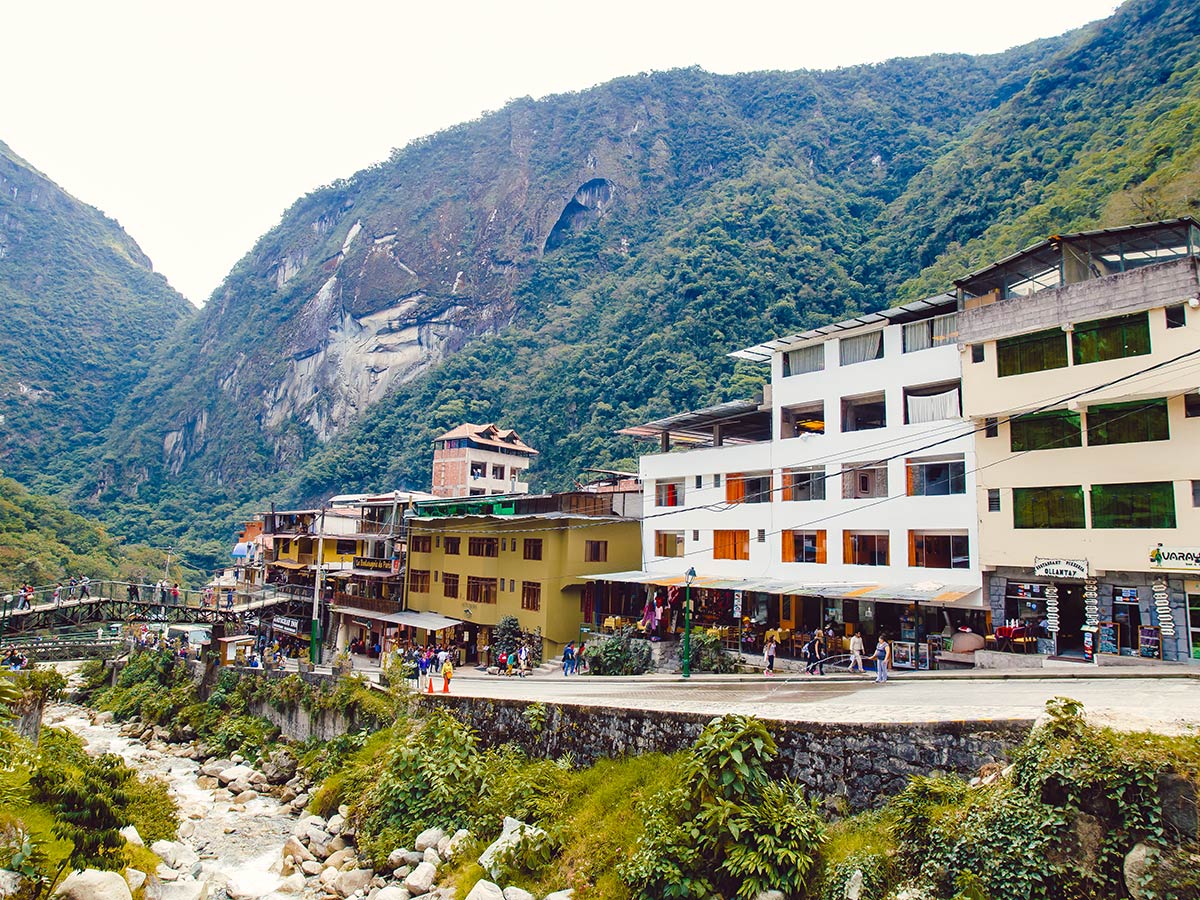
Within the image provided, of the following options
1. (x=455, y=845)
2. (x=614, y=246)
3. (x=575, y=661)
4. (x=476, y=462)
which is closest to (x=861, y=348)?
(x=575, y=661)

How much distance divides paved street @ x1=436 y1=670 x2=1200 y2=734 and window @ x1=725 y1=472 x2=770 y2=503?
8907 mm

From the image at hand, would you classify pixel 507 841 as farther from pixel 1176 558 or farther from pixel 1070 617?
pixel 1176 558

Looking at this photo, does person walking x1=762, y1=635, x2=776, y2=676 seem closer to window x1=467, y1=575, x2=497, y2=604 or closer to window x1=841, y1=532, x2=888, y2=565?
window x1=841, y1=532, x2=888, y2=565

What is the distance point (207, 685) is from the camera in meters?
35.8

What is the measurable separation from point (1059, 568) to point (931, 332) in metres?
8.67

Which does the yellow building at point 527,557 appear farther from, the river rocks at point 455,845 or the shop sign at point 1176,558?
the shop sign at point 1176,558

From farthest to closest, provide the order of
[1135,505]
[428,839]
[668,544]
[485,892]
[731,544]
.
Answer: [668,544] → [731,544] → [1135,505] → [428,839] → [485,892]

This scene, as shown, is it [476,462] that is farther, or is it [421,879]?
[476,462]

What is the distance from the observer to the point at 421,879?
15.6 metres

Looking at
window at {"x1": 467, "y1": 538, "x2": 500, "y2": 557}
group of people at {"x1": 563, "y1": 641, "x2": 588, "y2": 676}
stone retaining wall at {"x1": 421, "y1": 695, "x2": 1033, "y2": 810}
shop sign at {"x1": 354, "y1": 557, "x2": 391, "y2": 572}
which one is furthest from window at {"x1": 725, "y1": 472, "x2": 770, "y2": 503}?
shop sign at {"x1": 354, "y1": 557, "x2": 391, "y2": 572}

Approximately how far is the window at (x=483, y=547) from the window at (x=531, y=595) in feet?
10.0

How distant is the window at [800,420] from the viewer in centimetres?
2947

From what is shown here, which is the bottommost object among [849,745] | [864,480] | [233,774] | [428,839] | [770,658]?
[233,774]

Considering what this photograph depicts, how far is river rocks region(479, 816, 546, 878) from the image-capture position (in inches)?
573
